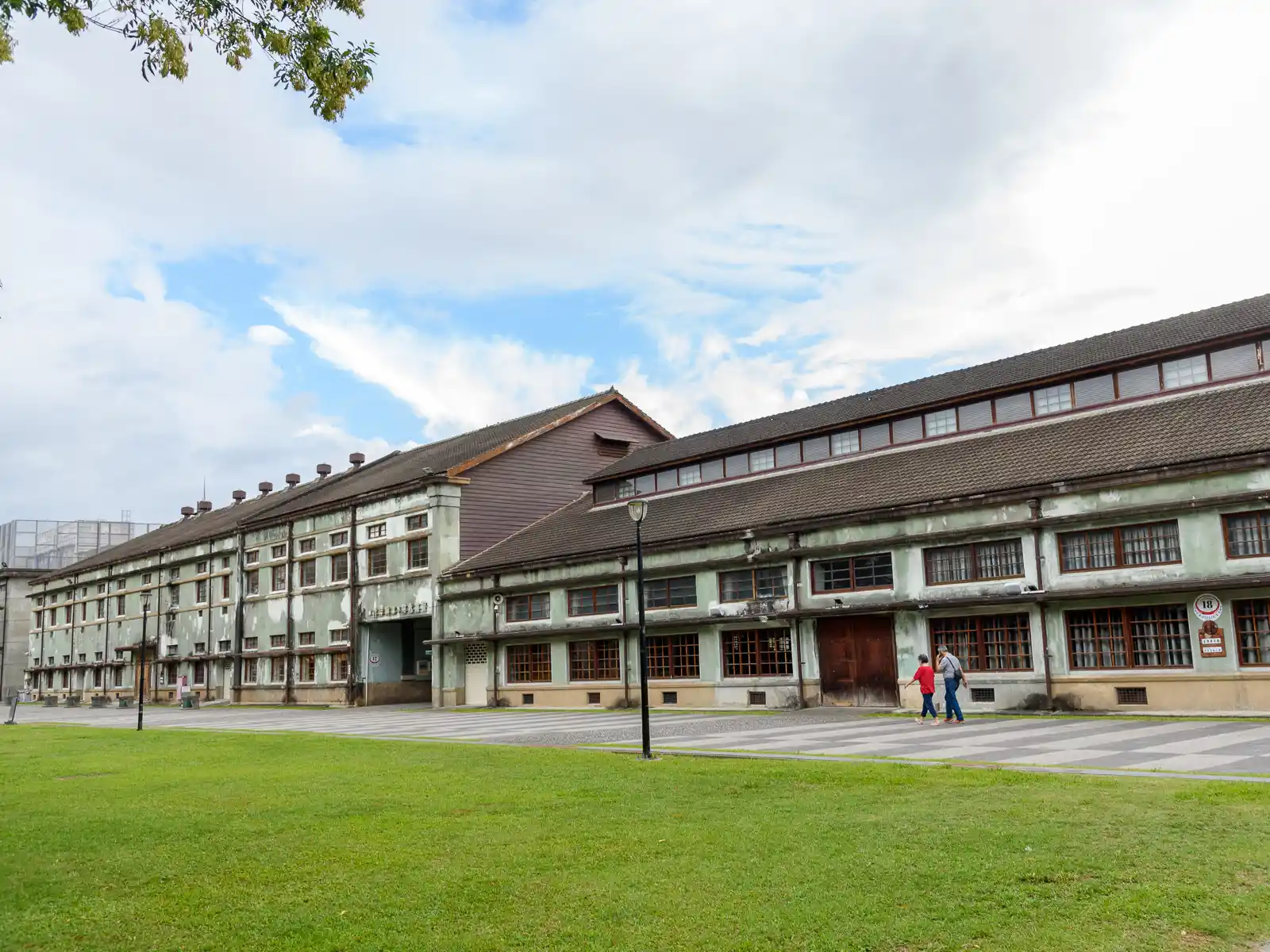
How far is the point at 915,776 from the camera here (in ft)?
40.7

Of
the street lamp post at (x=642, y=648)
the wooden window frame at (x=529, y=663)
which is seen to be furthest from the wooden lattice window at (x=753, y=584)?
the street lamp post at (x=642, y=648)

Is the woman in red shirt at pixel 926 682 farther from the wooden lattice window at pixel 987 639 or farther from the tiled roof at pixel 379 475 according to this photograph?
the tiled roof at pixel 379 475

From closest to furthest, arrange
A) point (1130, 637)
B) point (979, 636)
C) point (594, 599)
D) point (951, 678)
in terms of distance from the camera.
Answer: point (951, 678), point (1130, 637), point (979, 636), point (594, 599)

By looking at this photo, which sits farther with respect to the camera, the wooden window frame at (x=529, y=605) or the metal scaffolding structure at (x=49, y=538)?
the metal scaffolding structure at (x=49, y=538)

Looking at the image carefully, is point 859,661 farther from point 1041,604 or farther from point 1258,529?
point 1258,529

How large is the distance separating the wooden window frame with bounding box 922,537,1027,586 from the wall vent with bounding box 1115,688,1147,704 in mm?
3218

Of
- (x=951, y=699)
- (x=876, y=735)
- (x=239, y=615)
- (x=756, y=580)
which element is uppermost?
(x=239, y=615)

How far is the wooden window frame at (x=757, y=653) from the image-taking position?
30.0 meters

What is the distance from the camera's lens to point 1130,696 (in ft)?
75.7

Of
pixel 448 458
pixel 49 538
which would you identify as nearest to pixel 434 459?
pixel 448 458

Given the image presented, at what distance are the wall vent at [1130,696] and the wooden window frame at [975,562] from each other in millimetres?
3218

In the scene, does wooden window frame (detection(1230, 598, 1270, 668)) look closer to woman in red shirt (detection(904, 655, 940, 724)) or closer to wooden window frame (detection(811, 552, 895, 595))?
woman in red shirt (detection(904, 655, 940, 724))

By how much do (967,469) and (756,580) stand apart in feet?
22.1

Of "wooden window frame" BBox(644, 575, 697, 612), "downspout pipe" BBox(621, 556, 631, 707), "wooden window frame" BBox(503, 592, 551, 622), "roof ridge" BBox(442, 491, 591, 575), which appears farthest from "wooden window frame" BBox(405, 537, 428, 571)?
"wooden window frame" BBox(644, 575, 697, 612)
